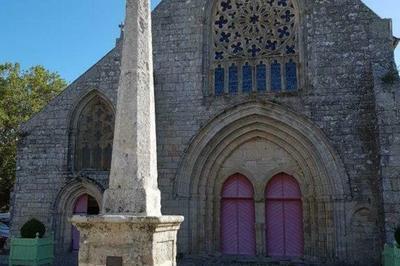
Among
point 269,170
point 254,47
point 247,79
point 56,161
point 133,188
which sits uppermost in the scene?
point 254,47

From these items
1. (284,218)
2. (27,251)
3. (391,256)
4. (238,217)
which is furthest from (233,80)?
(27,251)

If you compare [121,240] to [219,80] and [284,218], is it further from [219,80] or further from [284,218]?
[219,80]

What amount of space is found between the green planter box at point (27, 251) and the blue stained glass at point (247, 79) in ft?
22.4

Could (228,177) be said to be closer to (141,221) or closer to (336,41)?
(336,41)

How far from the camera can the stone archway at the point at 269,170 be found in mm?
11078

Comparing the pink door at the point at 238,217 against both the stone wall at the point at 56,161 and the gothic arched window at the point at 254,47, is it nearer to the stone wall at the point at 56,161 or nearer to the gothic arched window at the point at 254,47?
the gothic arched window at the point at 254,47

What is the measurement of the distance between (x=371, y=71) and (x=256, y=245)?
223 inches

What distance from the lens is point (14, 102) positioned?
2177 cm

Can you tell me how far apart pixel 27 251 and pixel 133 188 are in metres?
7.26

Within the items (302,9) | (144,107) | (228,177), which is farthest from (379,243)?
(144,107)

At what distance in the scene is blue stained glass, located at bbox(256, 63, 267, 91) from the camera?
40.5ft

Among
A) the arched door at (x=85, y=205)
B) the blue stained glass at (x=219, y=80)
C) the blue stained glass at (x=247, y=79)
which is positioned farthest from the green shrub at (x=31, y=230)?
the blue stained glass at (x=247, y=79)

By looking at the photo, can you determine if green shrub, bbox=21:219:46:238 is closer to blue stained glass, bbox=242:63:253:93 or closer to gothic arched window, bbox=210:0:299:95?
gothic arched window, bbox=210:0:299:95

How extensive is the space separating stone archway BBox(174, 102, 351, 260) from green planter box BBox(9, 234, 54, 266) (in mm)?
3612
